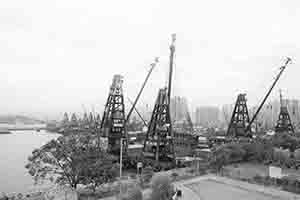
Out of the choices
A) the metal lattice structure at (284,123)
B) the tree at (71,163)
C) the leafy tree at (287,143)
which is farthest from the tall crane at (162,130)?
the metal lattice structure at (284,123)

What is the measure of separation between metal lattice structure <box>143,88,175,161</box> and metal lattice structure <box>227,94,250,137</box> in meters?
12.7

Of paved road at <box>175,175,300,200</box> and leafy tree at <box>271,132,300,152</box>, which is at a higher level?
leafy tree at <box>271,132,300,152</box>

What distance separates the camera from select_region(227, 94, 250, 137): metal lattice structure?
99.9 feet

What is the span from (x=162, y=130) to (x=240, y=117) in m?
13.9

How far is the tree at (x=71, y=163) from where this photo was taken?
1057 centimetres

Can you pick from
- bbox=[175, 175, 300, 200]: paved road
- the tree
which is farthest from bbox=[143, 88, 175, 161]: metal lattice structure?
the tree

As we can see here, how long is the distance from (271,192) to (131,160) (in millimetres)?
11795

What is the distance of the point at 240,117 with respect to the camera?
31125 mm

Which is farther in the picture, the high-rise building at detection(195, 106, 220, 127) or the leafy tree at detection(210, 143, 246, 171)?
the high-rise building at detection(195, 106, 220, 127)

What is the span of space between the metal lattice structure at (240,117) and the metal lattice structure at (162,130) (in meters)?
12.7

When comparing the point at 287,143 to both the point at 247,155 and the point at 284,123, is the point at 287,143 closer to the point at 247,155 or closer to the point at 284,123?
the point at 247,155

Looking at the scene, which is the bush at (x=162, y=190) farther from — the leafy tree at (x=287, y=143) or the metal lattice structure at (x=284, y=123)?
the metal lattice structure at (x=284, y=123)

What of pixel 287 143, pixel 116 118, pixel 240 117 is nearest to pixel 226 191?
pixel 116 118

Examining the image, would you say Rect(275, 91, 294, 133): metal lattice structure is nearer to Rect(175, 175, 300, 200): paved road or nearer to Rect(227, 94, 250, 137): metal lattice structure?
Rect(227, 94, 250, 137): metal lattice structure
